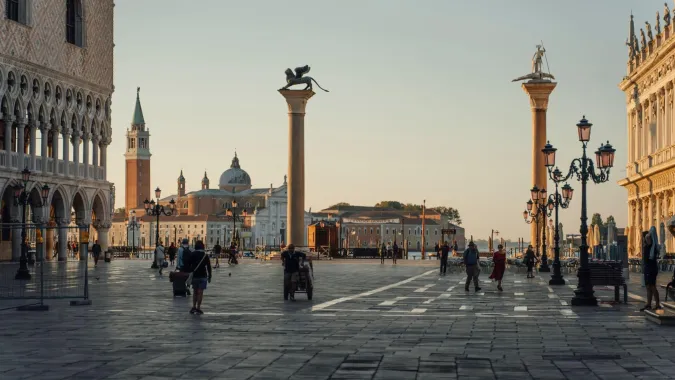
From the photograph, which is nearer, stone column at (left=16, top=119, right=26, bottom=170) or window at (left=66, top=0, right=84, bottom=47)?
Answer: stone column at (left=16, top=119, right=26, bottom=170)

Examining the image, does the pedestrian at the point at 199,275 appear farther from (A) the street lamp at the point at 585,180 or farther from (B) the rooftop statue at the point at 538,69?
(B) the rooftop statue at the point at 538,69

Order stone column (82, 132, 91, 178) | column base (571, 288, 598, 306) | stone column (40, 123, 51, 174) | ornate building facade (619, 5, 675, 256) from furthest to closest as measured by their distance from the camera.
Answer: stone column (82, 132, 91, 178)
stone column (40, 123, 51, 174)
ornate building facade (619, 5, 675, 256)
column base (571, 288, 598, 306)

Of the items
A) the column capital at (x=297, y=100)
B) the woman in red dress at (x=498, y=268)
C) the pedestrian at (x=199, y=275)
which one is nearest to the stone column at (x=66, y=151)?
the column capital at (x=297, y=100)

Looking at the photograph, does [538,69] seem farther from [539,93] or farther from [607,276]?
[607,276]

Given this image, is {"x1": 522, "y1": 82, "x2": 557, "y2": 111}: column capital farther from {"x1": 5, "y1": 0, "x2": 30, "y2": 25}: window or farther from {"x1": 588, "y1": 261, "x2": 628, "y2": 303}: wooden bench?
{"x1": 588, "y1": 261, "x2": 628, "y2": 303}: wooden bench

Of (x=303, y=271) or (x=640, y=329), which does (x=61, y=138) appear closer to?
(x=303, y=271)

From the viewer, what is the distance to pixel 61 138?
6569 cm

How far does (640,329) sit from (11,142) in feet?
157

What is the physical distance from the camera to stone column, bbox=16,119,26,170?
59125 millimetres

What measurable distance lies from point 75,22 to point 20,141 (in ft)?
33.4

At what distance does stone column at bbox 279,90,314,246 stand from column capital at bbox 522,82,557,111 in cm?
1253

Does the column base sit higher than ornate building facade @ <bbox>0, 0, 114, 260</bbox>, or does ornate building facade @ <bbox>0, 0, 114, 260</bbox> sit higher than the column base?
ornate building facade @ <bbox>0, 0, 114, 260</bbox>

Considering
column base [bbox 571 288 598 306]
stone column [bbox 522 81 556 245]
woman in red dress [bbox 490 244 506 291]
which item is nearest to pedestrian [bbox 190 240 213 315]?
column base [bbox 571 288 598 306]

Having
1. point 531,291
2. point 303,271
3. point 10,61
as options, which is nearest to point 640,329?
point 303,271
